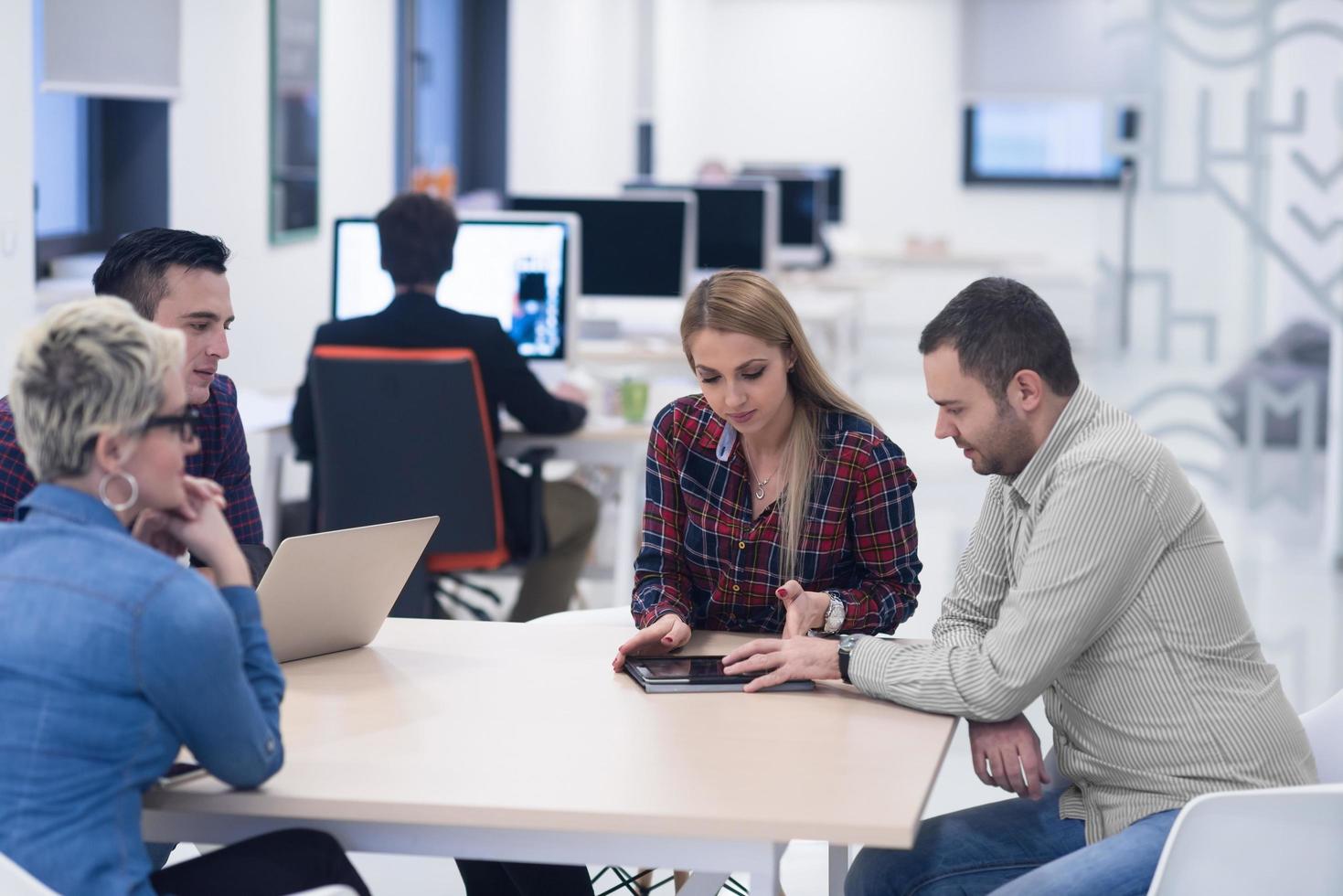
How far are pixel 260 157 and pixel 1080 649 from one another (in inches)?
161

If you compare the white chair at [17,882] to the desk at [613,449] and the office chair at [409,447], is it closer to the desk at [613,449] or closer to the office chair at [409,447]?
the office chair at [409,447]

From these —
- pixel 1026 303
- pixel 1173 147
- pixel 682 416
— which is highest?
pixel 1173 147

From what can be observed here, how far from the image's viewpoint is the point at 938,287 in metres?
12.2

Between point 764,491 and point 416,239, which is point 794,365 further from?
point 416,239

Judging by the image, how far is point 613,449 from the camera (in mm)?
4023

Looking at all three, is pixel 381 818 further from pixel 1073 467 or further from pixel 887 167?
pixel 887 167

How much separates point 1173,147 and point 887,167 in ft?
21.6

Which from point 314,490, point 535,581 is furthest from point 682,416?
point 535,581

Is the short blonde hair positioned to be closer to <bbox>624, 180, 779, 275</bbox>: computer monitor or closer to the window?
the window

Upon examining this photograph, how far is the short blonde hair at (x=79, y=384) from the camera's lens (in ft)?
4.71

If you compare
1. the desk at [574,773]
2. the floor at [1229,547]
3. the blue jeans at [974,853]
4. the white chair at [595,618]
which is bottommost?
the floor at [1229,547]

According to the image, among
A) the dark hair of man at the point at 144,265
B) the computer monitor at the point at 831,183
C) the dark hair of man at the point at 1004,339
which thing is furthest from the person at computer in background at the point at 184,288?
the computer monitor at the point at 831,183

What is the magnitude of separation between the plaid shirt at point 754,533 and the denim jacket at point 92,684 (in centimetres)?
85

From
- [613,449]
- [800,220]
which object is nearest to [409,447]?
[613,449]
